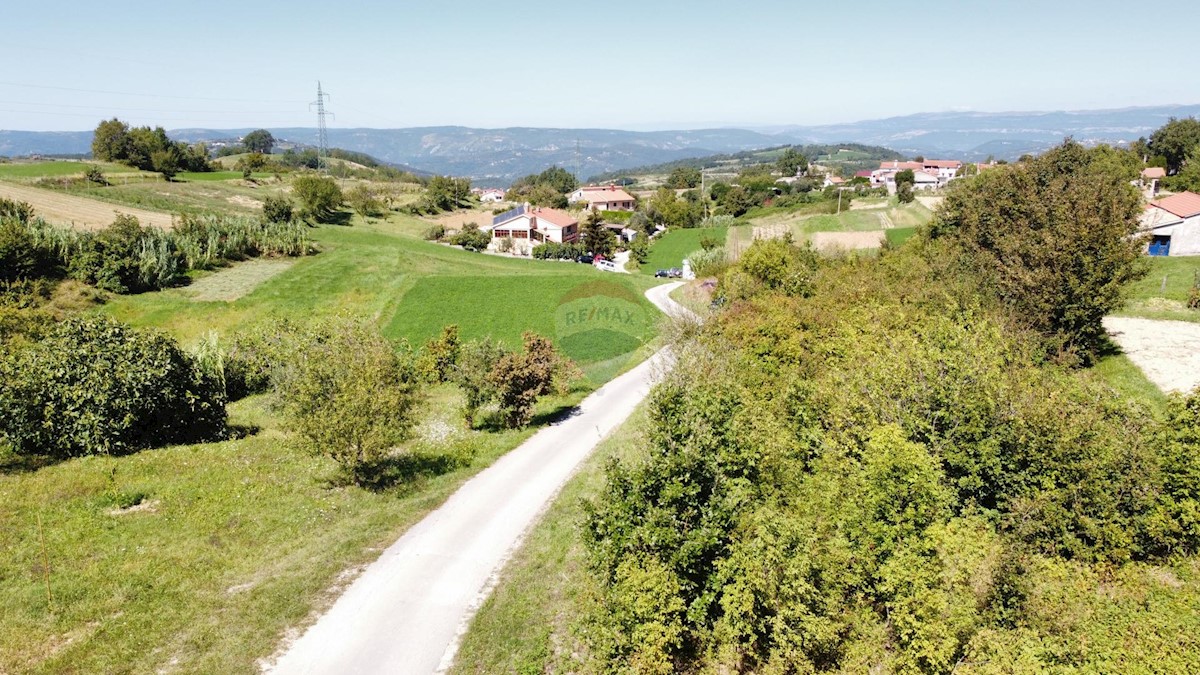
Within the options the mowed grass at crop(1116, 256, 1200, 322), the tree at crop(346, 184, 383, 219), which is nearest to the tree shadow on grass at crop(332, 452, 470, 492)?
the mowed grass at crop(1116, 256, 1200, 322)

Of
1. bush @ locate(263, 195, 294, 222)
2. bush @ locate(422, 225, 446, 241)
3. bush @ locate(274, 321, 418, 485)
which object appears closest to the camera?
bush @ locate(274, 321, 418, 485)

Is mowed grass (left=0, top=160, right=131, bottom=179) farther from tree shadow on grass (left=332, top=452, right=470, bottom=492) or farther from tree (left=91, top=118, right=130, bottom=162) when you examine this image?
tree shadow on grass (left=332, top=452, right=470, bottom=492)

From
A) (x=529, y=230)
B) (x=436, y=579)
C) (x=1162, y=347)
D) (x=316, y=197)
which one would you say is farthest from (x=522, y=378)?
(x=316, y=197)

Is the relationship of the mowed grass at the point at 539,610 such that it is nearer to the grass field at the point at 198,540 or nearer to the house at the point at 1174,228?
the grass field at the point at 198,540

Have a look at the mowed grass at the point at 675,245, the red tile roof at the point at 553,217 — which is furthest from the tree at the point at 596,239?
the mowed grass at the point at 675,245

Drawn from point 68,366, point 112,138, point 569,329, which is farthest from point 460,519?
point 112,138

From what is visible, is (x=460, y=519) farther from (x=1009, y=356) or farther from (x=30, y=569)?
(x=1009, y=356)

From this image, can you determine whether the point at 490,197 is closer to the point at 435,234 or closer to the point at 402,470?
the point at 435,234
